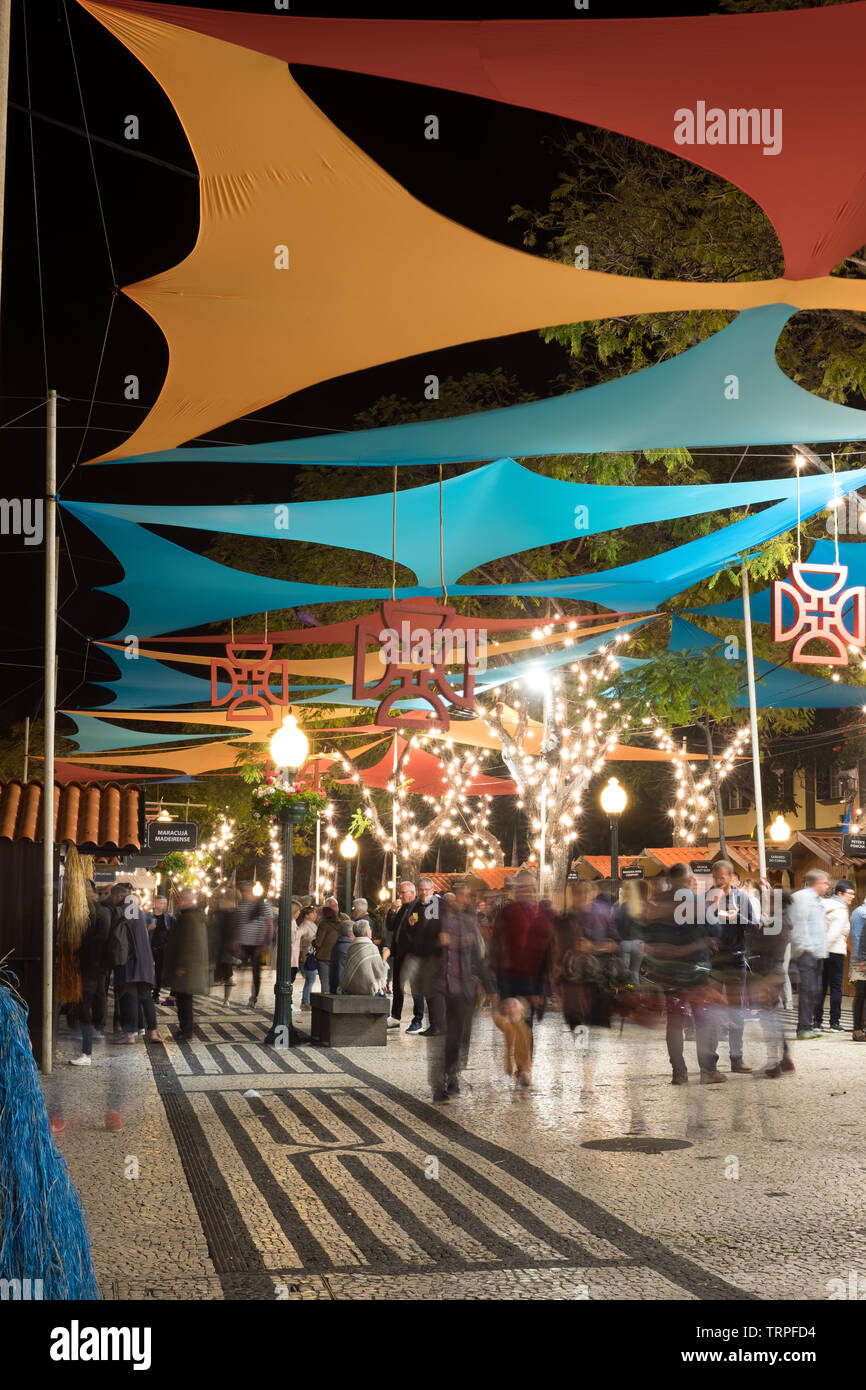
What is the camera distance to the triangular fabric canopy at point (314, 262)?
6.79m

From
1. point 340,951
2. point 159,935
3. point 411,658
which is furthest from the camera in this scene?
point 159,935

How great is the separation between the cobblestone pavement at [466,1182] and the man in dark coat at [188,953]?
6.42 ft

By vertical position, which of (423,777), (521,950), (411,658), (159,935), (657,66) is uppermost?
(657,66)

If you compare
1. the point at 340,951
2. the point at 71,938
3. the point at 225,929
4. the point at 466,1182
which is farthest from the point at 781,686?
the point at 466,1182

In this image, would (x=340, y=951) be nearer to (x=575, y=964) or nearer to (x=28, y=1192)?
(x=575, y=964)

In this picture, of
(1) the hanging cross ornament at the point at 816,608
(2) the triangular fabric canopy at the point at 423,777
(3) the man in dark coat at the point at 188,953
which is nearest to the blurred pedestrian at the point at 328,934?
(3) the man in dark coat at the point at 188,953

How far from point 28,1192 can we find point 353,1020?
44.4 ft

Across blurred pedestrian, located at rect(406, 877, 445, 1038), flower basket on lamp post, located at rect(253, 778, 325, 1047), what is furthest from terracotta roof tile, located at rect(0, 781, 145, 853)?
blurred pedestrian, located at rect(406, 877, 445, 1038)

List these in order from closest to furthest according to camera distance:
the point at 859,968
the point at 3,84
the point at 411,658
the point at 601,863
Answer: the point at 3,84
the point at 411,658
the point at 859,968
the point at 601,863

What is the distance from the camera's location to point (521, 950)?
1212 cm

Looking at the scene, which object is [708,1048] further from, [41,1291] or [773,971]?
[41,1291]

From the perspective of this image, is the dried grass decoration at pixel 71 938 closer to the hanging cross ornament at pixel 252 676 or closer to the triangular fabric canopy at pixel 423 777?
the hanging cross ornament at pixel 252 676

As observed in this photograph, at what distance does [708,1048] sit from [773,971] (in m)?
1.78

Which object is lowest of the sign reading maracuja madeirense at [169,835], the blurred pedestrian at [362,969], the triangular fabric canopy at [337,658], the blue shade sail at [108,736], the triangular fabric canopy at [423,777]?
the blurred pedestrian at [362,969]
